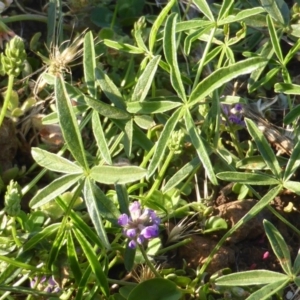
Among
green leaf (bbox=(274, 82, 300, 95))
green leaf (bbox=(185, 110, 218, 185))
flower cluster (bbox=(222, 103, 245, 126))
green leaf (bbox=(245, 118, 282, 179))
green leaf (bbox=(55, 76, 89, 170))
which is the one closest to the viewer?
green leaf (bbox=(55, 76, 89, 170))

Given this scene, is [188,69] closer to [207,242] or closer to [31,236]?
[207,242]

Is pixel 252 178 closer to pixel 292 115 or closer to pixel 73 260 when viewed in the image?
pixel 292 115

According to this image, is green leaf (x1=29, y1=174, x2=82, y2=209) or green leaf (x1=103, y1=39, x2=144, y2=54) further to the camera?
green leaf (x1=103, y1=39, x2=144, y2=54)

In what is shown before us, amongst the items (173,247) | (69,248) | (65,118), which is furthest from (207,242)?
(65,118)

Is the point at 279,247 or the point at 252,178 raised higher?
the point at 252,178

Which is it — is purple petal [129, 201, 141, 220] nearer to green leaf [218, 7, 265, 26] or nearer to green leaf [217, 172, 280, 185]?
green leaf [217, 172, 280, 185]

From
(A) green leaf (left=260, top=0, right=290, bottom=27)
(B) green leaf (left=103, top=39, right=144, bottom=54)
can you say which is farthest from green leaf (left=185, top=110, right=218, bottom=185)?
(A) green leaf (left=260, top=0, right=290, bottom=27)

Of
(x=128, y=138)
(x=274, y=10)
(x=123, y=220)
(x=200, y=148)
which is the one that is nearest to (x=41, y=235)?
(x=123, y=220)
